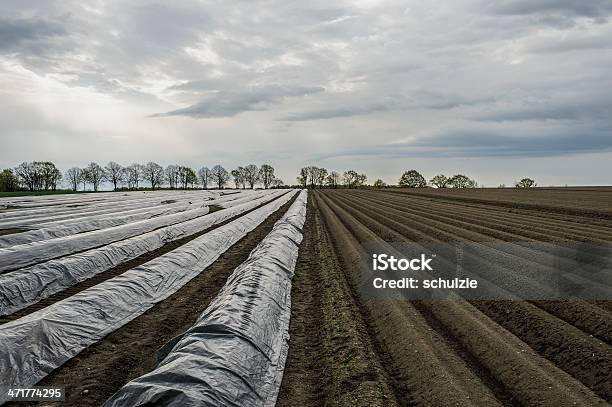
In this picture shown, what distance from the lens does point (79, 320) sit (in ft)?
19.0

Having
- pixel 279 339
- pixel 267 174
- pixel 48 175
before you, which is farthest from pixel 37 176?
pixel 279 339

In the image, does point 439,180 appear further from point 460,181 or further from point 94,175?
point 94,175

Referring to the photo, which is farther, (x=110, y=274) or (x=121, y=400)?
(x=110, y=274)

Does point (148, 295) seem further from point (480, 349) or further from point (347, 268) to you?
point (480, 349)

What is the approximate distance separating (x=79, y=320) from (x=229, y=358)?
109 inches

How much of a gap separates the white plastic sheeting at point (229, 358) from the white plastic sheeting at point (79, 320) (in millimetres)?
1455

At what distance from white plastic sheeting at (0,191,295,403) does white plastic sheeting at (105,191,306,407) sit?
1455 mm

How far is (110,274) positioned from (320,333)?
18.1ft

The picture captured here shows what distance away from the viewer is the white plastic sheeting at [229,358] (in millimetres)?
3516

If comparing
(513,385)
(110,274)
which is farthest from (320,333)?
(110,274)

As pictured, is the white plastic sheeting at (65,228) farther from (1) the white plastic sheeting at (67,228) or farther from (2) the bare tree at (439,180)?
(2) the bare tree at (439,180)

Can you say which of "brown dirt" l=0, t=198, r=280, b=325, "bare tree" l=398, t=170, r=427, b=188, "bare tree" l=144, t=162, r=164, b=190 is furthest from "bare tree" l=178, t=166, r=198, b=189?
"brown dirt" l=0, t=198, r=280, b=325

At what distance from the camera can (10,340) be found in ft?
15.8

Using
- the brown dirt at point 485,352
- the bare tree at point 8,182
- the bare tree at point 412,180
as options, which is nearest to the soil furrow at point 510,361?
the brown dirt at point 485,352
